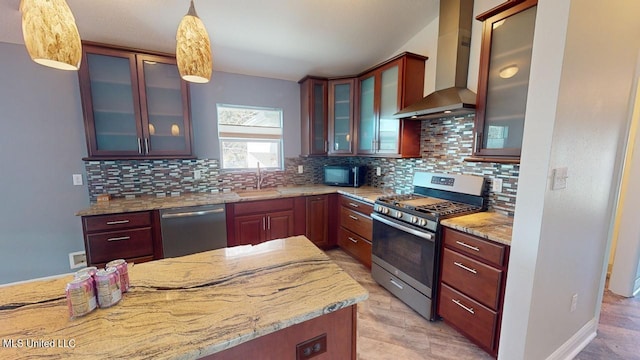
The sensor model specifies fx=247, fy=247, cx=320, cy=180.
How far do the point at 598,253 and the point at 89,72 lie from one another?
176 inches

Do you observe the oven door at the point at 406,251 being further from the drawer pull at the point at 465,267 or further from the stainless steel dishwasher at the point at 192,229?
the stainless steel dishwasher at the point at 192,229

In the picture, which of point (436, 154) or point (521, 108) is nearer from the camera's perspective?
point (521, 108)

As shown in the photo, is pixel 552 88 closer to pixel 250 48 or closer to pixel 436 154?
pixel 436 154

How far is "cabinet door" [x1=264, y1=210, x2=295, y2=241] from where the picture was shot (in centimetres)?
296

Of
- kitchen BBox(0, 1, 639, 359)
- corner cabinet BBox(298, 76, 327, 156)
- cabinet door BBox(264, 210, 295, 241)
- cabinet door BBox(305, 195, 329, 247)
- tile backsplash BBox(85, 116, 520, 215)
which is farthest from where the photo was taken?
corner cabinet BBox(298, 76, 327, 156)

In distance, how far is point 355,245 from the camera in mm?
3033

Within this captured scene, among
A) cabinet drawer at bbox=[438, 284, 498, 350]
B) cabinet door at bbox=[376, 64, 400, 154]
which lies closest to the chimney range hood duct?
cabinet door at bbox=[376, 64, 400, 154]

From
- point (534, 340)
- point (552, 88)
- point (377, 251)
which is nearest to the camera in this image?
point (552, 88)

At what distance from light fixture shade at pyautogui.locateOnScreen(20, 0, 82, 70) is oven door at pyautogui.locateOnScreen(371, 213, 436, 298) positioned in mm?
2218

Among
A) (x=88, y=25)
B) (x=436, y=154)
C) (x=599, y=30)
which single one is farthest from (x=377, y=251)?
(x=88, y=25)

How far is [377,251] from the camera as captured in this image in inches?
100

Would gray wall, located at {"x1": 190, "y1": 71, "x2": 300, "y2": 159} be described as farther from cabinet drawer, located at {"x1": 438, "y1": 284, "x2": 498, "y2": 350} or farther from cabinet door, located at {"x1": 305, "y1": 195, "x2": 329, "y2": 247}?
cabinet drawer, located at {"x1": 438, "y1": 284, "x2": 498, "y2": 350}

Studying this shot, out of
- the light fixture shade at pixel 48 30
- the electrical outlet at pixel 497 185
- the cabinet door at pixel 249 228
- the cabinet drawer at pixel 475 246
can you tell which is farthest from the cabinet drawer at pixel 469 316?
the light fixture shade at pixel 48 30

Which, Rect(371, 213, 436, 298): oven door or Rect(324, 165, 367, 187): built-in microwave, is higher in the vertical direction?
Rect(324, 165, 367, 187): built-in microwave
